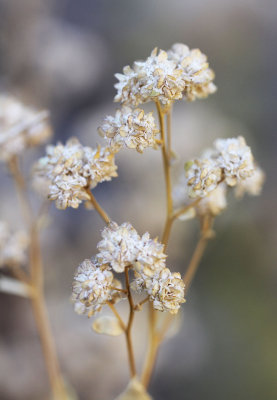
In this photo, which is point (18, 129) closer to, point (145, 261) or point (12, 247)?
point (12, 247)

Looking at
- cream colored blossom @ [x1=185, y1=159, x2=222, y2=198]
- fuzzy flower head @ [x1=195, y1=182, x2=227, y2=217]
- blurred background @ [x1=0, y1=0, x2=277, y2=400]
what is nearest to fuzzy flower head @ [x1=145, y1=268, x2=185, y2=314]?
cream colored blossom @ [x1=185, y1=159, x2=222, y2=198]

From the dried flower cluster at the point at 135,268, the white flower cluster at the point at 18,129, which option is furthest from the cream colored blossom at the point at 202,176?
the white flower cluster at the point at 18,129

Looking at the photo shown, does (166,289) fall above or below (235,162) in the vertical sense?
below

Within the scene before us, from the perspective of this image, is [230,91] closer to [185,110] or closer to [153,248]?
[185,110]

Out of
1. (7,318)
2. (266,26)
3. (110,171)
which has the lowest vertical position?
(110,171)

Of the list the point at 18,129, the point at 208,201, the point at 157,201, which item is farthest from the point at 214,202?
the point at 157,201

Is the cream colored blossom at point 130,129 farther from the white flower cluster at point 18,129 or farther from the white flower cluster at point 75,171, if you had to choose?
the white flower cluster at point 18,129

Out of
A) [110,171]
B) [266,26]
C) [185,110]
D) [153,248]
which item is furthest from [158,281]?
[266,26]
